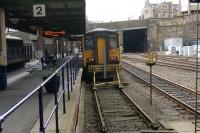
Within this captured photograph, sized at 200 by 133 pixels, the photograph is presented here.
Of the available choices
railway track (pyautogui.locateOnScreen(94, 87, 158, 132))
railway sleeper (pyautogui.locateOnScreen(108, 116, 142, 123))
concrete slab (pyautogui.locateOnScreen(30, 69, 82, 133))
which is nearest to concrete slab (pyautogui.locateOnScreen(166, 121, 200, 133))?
railway track (pyautogui.locateOnScreen(94, 87, 158, 132))

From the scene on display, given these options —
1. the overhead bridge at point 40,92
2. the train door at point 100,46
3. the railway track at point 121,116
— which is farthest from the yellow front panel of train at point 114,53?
the railway track at point 121,116

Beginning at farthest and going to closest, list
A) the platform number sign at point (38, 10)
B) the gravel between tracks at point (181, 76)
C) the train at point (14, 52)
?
the train at point (14, 52) < the gravel between tracks at point (181, 76) < the platform number sign at point (38, 10)

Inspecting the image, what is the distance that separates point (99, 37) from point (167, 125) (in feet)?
43.8

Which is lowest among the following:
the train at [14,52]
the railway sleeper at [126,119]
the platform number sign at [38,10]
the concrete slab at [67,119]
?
the railway sleeper at [126,119]

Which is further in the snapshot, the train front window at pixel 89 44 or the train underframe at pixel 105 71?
the train front window at pixel 89 44

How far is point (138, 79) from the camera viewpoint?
87.4 feet

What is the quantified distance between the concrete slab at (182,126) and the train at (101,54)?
39.6ft

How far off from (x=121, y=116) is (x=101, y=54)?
440 inches

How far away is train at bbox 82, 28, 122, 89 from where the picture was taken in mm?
24344

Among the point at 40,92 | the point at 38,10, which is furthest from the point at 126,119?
the point at 40,92

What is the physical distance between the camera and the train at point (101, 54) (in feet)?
79.9

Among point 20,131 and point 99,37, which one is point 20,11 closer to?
point 99,37

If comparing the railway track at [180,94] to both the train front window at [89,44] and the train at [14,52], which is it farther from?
the train at [14,52]

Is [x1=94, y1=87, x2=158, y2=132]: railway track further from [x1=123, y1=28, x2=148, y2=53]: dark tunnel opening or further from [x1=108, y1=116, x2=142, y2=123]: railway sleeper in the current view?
[x1=123, y1=28, x2=148, y2=53]: dark tunnel opening
